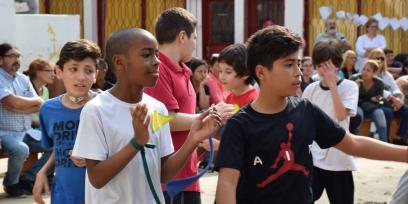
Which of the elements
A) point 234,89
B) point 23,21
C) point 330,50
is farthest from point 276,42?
point 23,21

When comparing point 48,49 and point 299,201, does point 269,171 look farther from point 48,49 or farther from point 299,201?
point 48,49

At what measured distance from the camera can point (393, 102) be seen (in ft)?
47.3

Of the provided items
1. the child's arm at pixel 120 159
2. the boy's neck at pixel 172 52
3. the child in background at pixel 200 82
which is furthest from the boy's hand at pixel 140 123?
the child in background at pixel 200 82

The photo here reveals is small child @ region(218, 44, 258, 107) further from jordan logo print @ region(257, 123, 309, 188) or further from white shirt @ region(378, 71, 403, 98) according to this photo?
white shirt @ region(378, 71, 403, 98)

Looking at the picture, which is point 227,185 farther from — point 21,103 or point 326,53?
point 21,103

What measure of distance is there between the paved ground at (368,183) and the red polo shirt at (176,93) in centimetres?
393

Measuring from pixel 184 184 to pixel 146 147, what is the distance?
0.72 meters

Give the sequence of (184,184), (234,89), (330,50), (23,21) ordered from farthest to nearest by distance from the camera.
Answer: (23,21), (330,50), (234,89), (184,184)

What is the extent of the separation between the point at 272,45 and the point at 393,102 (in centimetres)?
1101

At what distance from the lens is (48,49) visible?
13844mm

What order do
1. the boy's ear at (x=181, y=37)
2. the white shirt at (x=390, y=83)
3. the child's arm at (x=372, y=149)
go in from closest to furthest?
the child's arm at (x=372, y=149), the boy's ear at (x=181, y=37), the white shirt at (x=390, y=83)

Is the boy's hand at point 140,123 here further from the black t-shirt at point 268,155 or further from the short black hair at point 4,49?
the short black hair at point 4,49

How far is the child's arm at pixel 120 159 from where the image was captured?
3408 millimetres

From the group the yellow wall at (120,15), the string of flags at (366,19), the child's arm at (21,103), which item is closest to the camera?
the child's arm at (21,103)
